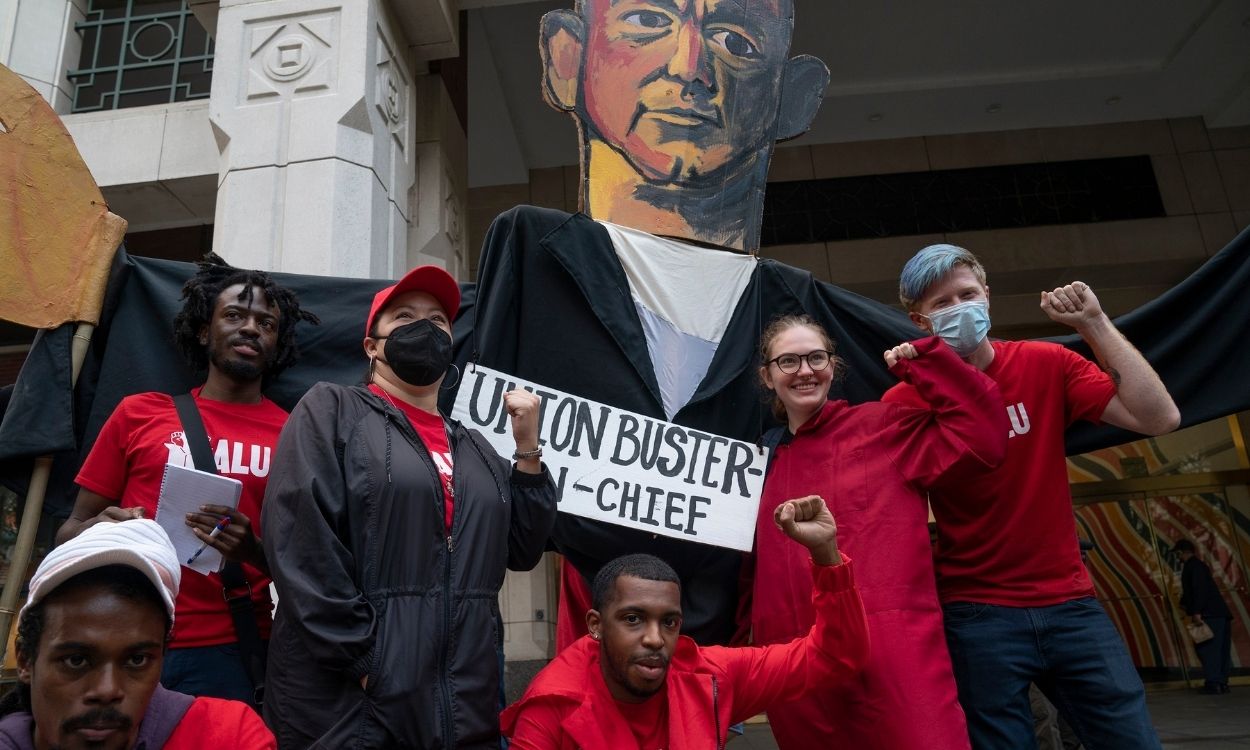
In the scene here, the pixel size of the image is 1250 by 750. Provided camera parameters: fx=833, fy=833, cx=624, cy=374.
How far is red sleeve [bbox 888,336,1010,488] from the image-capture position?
259 centimetres

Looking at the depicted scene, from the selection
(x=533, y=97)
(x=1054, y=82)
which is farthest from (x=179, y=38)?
(x=1054, y=82)

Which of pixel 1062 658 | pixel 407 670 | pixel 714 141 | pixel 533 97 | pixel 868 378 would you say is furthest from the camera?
pixel 533 97

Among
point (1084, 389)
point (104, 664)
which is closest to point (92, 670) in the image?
point (104, 664)

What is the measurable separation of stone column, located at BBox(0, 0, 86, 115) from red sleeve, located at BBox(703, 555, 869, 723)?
7.52 meters

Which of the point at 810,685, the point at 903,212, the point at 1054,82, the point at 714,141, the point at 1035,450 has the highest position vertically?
the point at 1054,82

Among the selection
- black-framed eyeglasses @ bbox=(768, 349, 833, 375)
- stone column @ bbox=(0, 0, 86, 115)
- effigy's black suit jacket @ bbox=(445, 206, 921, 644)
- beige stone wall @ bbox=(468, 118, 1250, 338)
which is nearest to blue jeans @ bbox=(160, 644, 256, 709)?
effigy's black suit jacket @ bbox=(445, 206, 921, 644)

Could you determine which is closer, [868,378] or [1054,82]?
[868,378]

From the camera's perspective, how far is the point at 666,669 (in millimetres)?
2455

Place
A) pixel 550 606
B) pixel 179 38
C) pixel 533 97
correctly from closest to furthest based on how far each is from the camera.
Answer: pixel 179 38 → pixel 550 606 → pixel 533 97

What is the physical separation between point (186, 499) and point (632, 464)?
1485mm

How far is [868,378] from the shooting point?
358 centimetres

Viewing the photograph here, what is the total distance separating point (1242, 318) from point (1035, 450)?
4.40 ft

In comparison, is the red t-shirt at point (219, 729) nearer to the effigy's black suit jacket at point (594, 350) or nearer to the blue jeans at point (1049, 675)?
the effigy's black suit jacket at point (594, 350)

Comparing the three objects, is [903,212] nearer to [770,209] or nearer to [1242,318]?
[770,209]
